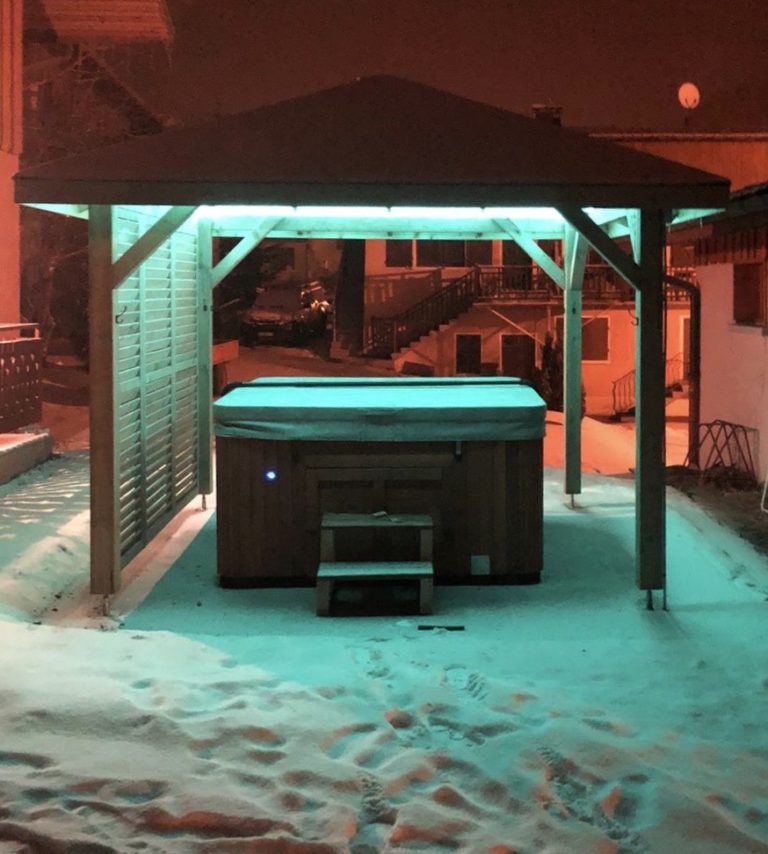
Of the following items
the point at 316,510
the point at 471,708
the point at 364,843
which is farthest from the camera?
the point at 316,510

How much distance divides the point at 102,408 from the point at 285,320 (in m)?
25.9

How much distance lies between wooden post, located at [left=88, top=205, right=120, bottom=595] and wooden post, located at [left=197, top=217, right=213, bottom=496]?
12.2 feet

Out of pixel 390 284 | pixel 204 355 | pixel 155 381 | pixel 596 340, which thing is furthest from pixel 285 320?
pixel 155 381

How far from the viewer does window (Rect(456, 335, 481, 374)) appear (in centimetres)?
2844

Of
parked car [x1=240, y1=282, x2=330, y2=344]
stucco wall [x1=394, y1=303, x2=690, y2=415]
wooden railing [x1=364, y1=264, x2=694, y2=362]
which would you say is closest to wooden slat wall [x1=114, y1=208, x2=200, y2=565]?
stucco wall [x1=394, y1=303, x2=690, y2=415]

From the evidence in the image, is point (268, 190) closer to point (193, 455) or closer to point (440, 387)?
point (440, 387)

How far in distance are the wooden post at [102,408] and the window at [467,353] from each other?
21826 mm

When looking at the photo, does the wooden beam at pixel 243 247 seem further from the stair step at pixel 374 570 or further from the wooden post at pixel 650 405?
the wooden post at pixel 650 405

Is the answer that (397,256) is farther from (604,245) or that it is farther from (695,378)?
(604,245)

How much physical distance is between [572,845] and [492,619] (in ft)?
11.2

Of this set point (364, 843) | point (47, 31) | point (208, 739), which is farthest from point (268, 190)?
point (47, 31)

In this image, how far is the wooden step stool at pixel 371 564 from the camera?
276 inches

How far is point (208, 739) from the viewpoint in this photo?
13.8 ft

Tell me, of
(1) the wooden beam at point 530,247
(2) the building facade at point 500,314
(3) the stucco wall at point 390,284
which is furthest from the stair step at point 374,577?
(3) the stucco wall at point 390,284
